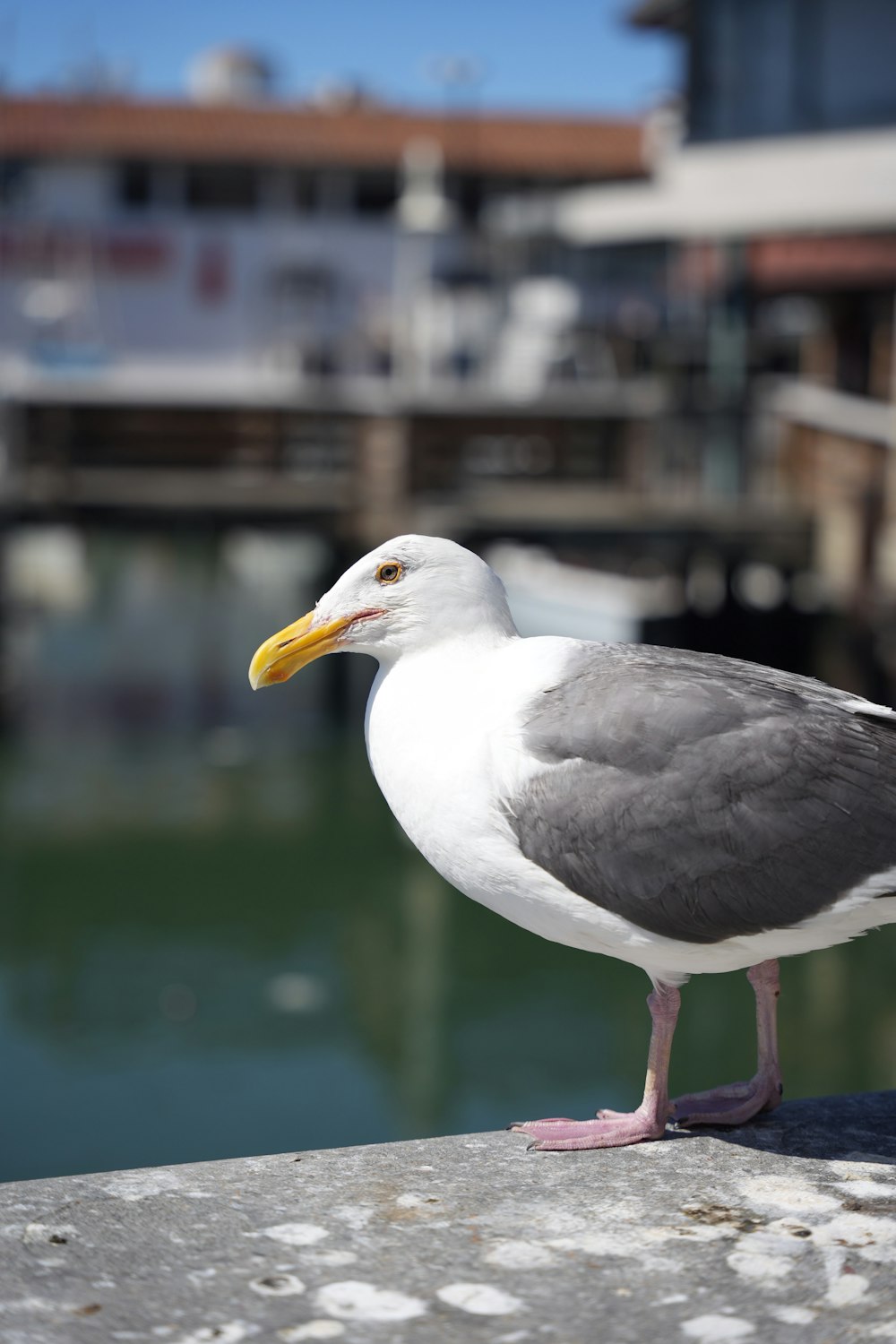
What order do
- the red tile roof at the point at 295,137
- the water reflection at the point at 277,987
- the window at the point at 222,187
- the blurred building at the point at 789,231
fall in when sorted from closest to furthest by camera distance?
the water reflection at the point at 277,987
the blurred building at the point at 789,231
the red tile roof at the point at 295,137
the window at the point at 222,187

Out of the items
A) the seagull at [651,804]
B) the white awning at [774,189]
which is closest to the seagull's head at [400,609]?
the seagull at [651,804]

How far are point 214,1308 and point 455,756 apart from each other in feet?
3.70

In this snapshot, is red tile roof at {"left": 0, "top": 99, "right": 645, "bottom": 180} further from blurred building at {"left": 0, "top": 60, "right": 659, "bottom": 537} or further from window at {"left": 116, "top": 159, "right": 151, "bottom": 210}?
window at {"left": 116, "top": 159, "right": 151, "bottom": 210}

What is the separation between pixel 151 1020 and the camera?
10.4 metres

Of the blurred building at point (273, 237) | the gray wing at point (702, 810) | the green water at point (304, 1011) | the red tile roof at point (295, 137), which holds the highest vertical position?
the red tile roof at point (295, 137)

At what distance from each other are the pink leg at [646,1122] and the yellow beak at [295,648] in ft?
3.22

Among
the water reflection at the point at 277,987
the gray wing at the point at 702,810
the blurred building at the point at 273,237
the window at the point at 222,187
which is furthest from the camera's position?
the window at the point at 222,187

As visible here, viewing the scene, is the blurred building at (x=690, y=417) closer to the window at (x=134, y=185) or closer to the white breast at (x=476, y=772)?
the white breast at (x=476, y=772)

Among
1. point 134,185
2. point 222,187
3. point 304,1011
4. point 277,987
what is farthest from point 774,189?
point 134,185

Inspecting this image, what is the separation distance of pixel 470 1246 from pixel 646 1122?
26.0 inches

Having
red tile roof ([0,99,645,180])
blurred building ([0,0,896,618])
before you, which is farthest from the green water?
red tile roof ([0,99,645,180])

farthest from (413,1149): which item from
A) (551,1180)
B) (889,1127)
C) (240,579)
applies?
(240,579)

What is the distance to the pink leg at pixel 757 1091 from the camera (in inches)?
139

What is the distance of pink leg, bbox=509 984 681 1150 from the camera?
3412 mm
